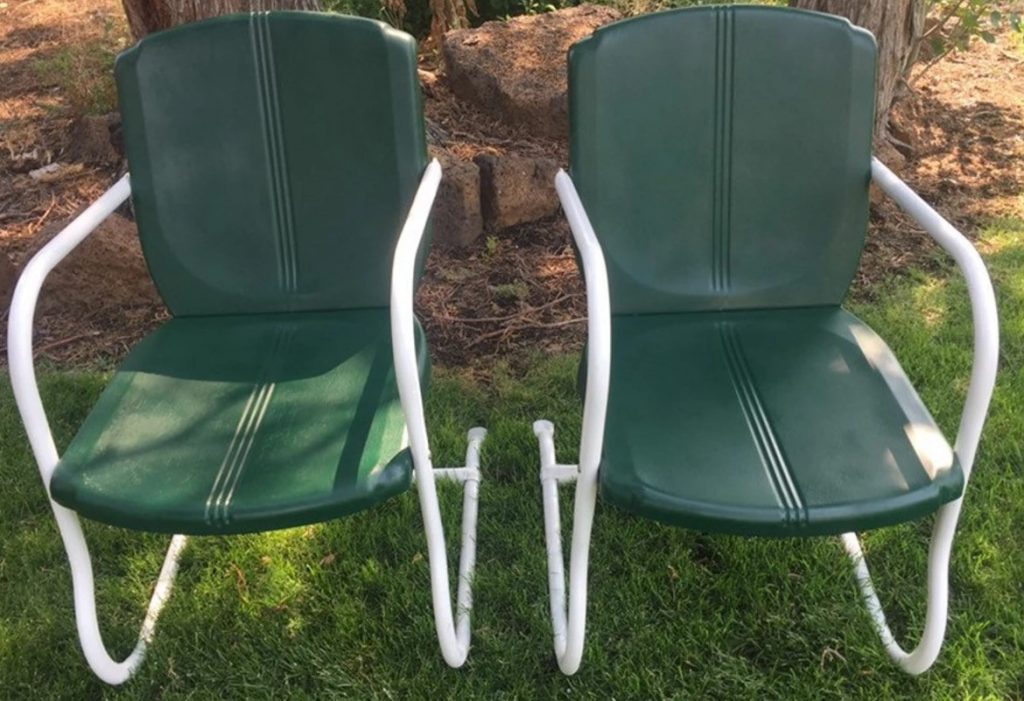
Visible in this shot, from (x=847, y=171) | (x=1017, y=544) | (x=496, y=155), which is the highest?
(x=847, y=171)

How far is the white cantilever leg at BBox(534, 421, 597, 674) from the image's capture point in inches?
59.4

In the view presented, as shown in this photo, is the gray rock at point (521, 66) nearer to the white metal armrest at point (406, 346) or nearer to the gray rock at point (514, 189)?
the gray rock at point (514, 189)

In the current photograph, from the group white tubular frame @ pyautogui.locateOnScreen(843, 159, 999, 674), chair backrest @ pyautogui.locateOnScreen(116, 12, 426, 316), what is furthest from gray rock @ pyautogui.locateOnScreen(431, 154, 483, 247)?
white tubular frame @ pyautogui.locateOnScreen(843, 159, 999, 674)

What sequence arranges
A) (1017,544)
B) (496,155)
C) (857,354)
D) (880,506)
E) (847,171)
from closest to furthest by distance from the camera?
1. (880,506)
2. (857,354)
3. (847,171)
4. (1017,544)
5. (496,155)

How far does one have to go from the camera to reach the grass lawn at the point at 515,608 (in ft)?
5.86

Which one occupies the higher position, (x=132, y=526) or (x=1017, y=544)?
(x=132, y=526)

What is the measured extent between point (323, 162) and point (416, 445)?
697mm

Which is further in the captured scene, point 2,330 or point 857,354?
point 2,330

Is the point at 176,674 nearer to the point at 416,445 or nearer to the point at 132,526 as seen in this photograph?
the point at 132,526

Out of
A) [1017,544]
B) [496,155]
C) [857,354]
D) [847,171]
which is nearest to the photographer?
[857,354]

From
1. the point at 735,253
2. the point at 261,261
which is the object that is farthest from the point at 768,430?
the point at 261,261

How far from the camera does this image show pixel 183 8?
2594 mm

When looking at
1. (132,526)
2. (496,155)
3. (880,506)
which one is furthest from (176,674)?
(496,155)

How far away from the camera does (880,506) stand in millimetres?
1394
